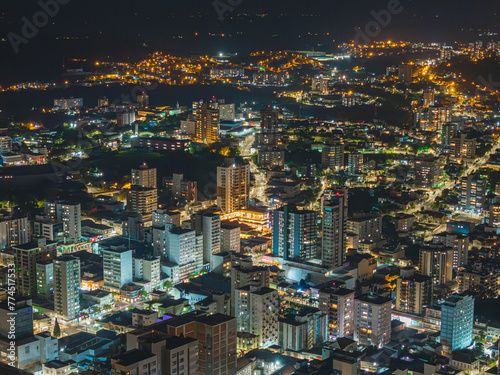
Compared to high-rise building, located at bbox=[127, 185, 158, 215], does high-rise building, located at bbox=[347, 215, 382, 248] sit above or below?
below

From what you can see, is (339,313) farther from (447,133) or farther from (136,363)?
(447,133)

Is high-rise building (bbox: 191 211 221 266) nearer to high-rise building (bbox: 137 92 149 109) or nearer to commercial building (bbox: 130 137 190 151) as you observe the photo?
commercial building (bbox: 130 137 190 151)

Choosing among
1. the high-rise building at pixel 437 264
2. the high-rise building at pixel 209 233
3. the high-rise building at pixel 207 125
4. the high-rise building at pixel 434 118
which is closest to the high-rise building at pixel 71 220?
the high-rise building at pixel 209 233

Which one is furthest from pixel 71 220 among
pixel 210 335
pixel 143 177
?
pixel 210 335

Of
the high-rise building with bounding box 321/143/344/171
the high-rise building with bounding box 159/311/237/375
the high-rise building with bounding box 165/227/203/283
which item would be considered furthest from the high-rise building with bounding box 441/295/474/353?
the high-rise building with bounding box 321/143/344/171

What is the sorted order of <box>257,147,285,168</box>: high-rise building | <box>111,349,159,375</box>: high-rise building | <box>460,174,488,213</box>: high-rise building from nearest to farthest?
<box>111,349,159,375</box>: high-rise building < <box>460,174,488,213</box>: high-rise building < <box>257,147,285,168</box>: high-rise building

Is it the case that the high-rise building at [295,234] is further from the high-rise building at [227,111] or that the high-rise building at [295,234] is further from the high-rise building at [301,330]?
the high-rise building at [227,111]
